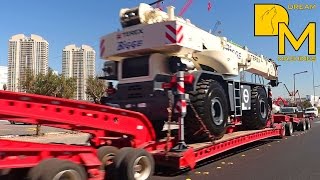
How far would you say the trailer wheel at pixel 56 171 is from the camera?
5.05m

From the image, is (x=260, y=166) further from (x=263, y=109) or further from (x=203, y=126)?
(x=263, y=109)

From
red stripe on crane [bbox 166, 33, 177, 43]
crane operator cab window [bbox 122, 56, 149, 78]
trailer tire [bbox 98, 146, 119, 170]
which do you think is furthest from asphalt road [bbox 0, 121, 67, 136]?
trailer tire [bbox 98, 146, 119, 170]

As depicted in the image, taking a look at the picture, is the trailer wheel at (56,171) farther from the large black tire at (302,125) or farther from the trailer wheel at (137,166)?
the large black tire at (302,125)

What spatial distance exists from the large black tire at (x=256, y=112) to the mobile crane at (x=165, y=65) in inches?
82.9

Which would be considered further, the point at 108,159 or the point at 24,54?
the point at 24,54

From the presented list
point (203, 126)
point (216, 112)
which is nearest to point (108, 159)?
point (203, 126)

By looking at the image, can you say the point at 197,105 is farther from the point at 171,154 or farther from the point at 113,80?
the point at 113,80

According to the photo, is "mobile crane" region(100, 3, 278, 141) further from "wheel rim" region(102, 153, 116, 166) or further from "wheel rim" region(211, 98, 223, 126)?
"wheel rim" region(102, 153, 116, 166)

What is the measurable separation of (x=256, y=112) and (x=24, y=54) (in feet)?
148

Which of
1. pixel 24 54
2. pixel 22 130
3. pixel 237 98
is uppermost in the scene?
pixel 24 54

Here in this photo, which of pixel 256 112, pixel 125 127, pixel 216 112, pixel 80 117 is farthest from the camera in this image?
pixel 256 112

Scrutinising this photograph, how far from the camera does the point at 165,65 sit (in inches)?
366

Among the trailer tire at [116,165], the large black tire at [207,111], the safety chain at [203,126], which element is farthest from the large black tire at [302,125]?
the trailer tire at [116,165]

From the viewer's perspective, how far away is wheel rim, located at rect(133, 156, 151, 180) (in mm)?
6792
